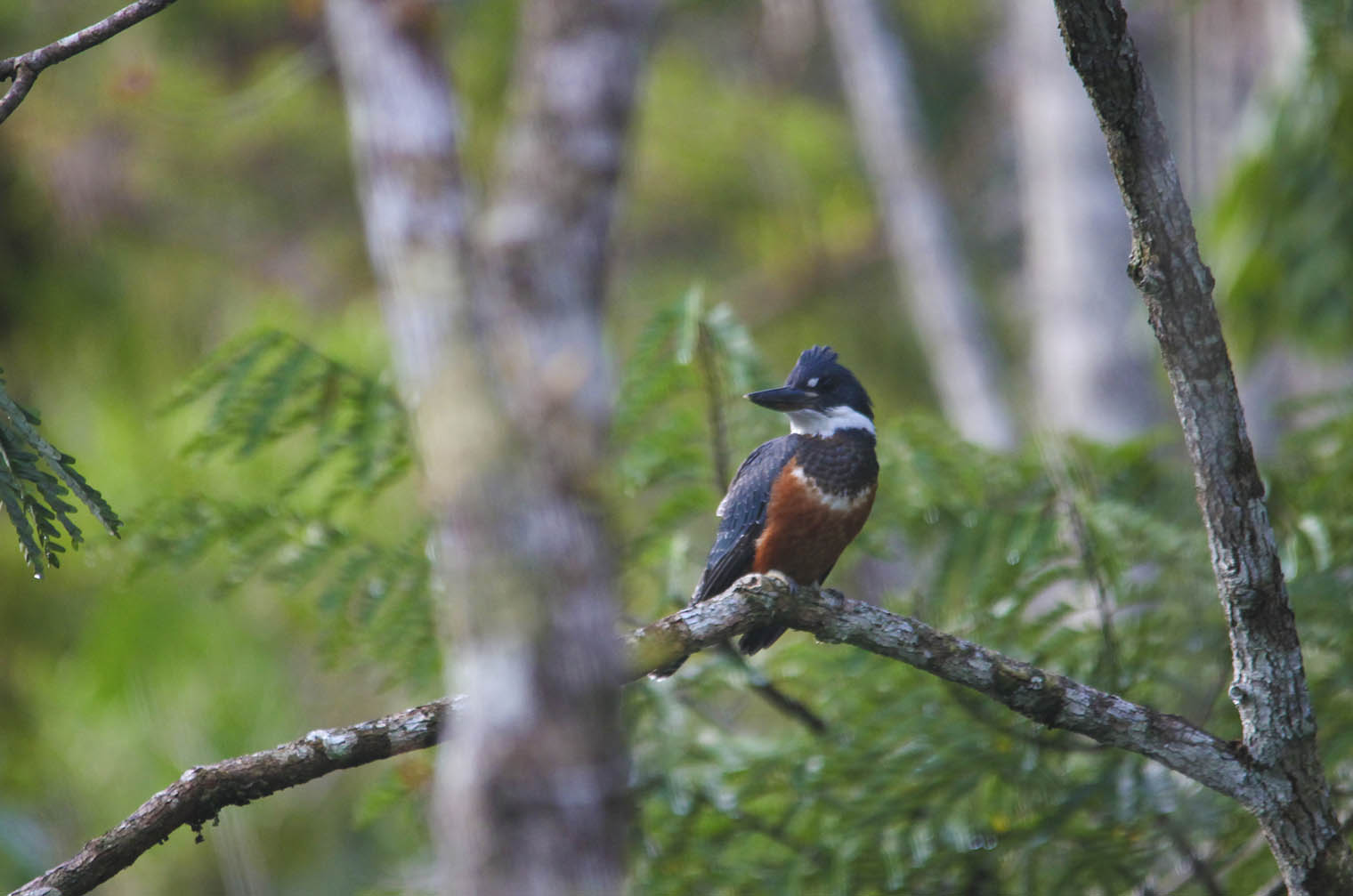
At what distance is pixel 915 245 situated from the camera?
31.2ft

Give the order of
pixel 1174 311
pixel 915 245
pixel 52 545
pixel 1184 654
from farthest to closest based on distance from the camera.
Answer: pixel 915 245, pixel 1184 654, pixel 1174 311, pixel 52 545

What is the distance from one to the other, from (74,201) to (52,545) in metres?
7.04

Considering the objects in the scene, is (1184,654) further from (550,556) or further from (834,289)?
(834,289)

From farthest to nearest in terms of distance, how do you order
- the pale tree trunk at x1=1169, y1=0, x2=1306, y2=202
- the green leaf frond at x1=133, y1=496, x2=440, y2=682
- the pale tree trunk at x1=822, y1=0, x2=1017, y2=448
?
the pale tree trunk at x1=1169, y1=0, x2=1306, y2=202 → the pale tree trunk at x1=822, y1=0, x2=1017, y2=448 → the green leaf frond at x1=133, y1=496, x2=440, y2=682

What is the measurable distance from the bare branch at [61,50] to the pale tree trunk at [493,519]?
1.49ft

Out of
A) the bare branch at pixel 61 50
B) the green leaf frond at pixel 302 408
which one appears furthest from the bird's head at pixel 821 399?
the bare branch at pixel 61 50

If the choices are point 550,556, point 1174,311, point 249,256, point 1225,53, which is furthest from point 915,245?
point 550,556

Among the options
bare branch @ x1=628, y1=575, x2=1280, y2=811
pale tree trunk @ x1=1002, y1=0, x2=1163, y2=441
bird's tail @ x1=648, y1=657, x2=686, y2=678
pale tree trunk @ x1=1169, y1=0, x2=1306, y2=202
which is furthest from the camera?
pale tree trunk @ x1=1169, y1=0, x2=1306, y2=202

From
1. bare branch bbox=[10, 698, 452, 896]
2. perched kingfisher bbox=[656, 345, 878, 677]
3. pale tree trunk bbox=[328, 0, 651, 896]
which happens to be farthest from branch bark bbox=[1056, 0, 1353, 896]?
bare branch bbox=[10, 698, 452, 896]

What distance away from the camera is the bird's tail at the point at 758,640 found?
3.59 metres

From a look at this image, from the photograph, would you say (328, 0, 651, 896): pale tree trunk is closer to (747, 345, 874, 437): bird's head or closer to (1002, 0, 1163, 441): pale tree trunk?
(747, 345, 874, 437): bird's head

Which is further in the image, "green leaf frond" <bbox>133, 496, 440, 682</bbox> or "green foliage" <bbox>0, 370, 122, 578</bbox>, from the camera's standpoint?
"green leaf frond" <bbox>133, 496, 440, 682</bbox>

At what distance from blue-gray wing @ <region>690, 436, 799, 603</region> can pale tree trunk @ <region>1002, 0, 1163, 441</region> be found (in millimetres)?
5238

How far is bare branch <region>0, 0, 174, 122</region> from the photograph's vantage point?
2062 mm
